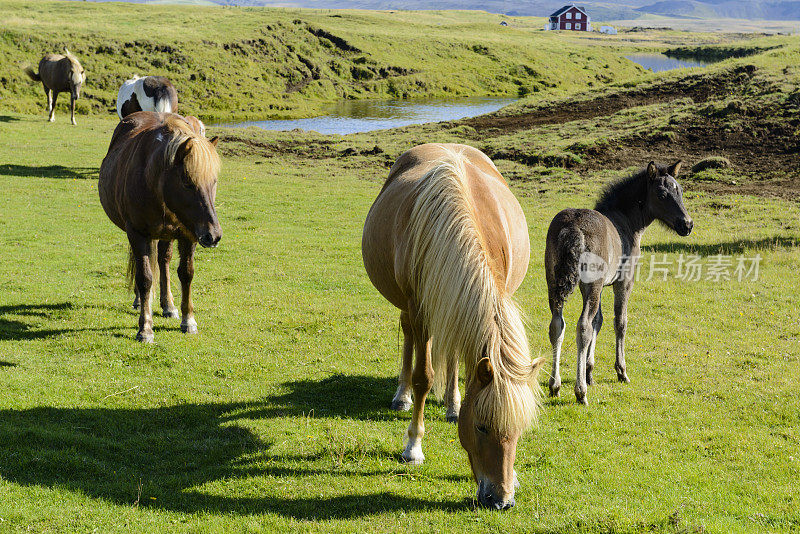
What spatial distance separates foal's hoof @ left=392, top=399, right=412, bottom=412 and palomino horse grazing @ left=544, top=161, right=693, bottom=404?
179cm

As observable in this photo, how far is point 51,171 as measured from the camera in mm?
21266

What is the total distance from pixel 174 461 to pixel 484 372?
342 centimetres

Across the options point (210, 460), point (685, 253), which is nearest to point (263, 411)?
point (210, 460)

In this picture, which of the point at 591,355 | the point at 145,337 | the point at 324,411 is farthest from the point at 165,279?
the point at 591,355

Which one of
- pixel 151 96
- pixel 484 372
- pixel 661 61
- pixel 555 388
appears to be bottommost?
pixel 555 388

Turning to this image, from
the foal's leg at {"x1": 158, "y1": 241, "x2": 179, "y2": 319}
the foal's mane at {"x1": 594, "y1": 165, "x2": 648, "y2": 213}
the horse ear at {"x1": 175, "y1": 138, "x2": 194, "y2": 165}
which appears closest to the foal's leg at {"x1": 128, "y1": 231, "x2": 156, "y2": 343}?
the foal's leg at {"x1": 158, "y1": 241, "x2": 179, "y2": 319}

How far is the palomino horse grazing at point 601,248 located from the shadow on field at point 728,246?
5.83 metres

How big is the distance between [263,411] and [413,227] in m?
3.29

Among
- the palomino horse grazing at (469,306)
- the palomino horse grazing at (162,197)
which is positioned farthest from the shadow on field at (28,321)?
the palomino horse grazing at (469,306)

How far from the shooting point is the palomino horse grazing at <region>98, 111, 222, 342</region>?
7918 millimetres

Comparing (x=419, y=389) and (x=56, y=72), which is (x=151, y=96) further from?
(x=419, y=389)

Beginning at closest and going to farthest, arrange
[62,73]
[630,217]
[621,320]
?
1. [621,320]
2. [630,217]
3. [62,73]

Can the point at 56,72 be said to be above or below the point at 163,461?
above

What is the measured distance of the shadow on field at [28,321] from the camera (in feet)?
29.7
